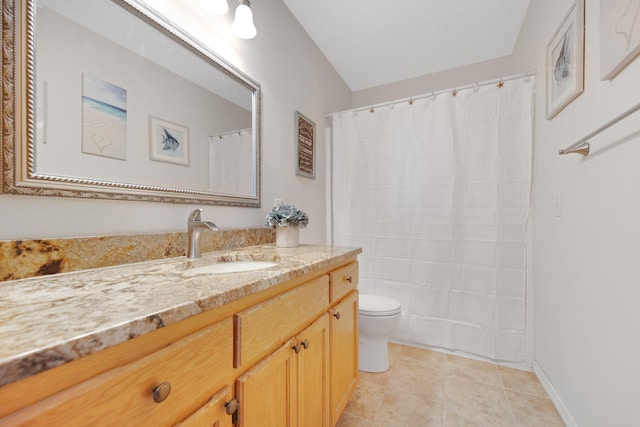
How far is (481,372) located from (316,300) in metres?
Answer: 1.50

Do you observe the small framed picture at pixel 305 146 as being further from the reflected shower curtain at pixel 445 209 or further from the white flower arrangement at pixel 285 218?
the white flower arrangement at pixel 285 218

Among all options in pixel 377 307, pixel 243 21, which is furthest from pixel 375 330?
pixel 243 21

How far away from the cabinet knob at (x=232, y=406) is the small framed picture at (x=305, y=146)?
4.93ft

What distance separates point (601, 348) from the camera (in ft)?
3.35

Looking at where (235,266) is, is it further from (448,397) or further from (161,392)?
(448,397)

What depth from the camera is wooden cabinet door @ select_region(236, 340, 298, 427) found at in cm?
65

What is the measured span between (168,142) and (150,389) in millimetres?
931

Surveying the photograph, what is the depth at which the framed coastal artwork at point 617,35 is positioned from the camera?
0.82m

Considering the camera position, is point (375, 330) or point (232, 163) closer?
point (232, 163)

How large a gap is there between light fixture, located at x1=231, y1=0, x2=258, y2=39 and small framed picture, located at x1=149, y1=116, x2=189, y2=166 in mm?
570

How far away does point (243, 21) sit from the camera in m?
1.28

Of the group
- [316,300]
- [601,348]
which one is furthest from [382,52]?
[601,348]

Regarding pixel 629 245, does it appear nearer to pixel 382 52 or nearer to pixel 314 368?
pixel 314 368

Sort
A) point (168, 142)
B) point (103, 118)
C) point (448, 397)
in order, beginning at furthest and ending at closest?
1. point (448, 397)
2. point (168, 142)
3. point (103, 118)
